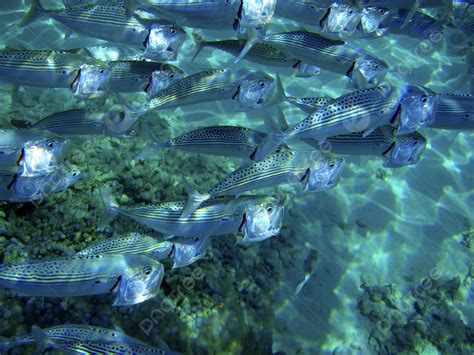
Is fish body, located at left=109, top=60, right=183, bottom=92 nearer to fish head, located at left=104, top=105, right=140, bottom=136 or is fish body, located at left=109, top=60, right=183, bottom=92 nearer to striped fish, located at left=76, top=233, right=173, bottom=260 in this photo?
fish head, located at left=104, top=105, right=140, bottom=136

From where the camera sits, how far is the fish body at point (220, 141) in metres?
3.81

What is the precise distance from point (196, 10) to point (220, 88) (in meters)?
0.87

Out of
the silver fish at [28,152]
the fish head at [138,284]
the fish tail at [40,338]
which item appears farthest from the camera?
the silver fish at [28,152]

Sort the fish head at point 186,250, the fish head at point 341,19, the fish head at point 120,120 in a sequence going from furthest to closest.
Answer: the fish head at point 341,19, the fish head at point 120,120, the fish head at point 186,250

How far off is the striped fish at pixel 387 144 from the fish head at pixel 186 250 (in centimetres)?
172

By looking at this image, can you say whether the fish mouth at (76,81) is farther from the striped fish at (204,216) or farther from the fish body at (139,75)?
the striped fish at (204,216)

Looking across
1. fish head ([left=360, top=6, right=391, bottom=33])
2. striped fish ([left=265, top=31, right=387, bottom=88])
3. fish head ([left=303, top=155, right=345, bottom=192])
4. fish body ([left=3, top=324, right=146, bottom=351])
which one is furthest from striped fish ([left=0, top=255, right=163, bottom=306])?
fish head ([left=360, top=6, right=391, bottom=33])

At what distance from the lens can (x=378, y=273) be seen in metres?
6.07

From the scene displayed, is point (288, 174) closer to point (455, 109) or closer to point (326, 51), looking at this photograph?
point (326, 51)

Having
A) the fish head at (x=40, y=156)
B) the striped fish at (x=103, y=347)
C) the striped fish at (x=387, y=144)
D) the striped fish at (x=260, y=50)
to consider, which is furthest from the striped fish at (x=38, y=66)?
the striped fish at (x=387, y=144)

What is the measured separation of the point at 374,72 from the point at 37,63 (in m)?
3.75

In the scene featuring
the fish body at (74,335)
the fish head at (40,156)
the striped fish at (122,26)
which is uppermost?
the striped fish at (122,26)

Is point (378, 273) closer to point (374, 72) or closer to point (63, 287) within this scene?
point (374, 72)

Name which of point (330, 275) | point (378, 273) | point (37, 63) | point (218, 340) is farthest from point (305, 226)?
point (37, 63)
